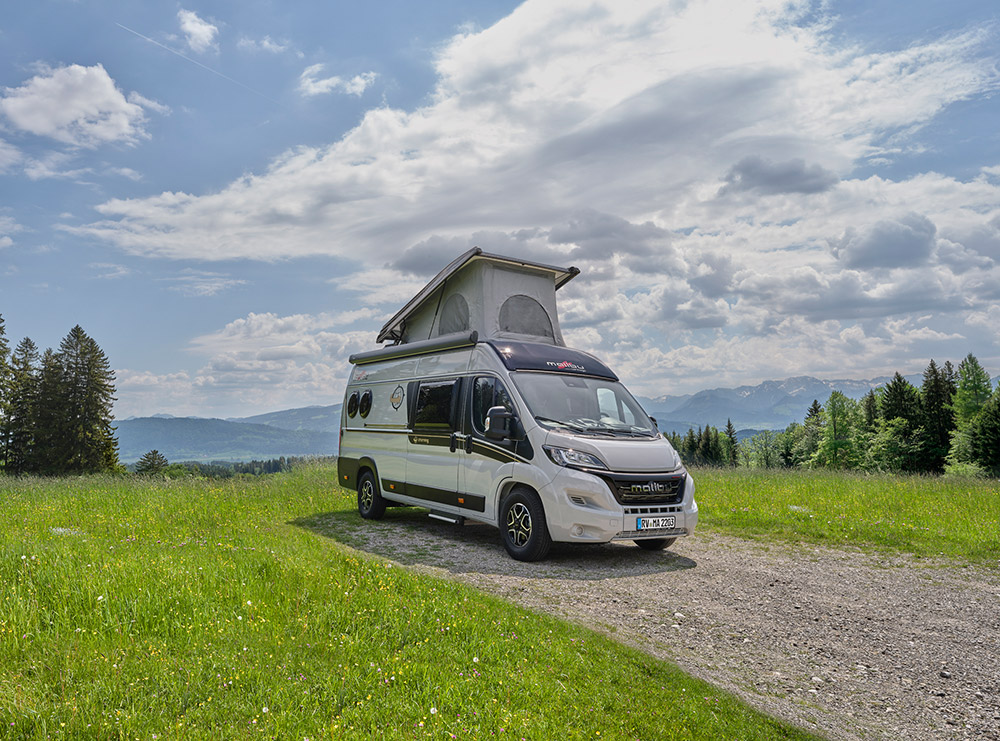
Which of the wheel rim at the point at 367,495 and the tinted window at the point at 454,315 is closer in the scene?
the tinted window at the point at 454,315

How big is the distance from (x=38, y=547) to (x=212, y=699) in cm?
481

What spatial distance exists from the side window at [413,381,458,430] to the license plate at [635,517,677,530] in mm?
3387

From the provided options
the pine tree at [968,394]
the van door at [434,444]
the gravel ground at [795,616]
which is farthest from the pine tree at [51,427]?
the pine tree at [968,394]

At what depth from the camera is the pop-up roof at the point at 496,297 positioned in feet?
38.6

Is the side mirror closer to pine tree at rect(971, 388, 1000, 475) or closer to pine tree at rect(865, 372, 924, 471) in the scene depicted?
pine tree at rect(971, 388, 1000, 475)

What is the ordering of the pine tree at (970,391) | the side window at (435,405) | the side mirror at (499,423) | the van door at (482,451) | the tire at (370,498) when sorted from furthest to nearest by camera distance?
the pine tree at (970,391) → the tire at (370,498) → the side window at (435,405) → the van door at (482,451) → the side mirror at (499,423)

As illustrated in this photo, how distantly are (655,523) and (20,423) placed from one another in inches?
2187

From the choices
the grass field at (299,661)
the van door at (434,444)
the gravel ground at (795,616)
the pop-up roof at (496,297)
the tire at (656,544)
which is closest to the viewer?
the grass field at (299,661)

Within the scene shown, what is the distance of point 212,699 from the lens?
4074 mm

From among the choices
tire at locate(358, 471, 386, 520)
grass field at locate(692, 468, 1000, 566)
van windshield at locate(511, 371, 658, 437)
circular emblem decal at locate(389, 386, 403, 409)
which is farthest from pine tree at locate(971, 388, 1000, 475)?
circular emblem decal at locate(389, 386, 403, 409)

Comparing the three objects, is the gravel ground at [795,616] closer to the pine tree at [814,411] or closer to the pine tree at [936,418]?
the pine tree at [936,418]

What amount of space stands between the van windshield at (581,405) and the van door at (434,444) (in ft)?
4.76

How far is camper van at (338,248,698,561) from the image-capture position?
27.8 feet


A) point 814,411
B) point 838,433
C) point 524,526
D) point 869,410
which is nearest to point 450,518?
point 524,526
